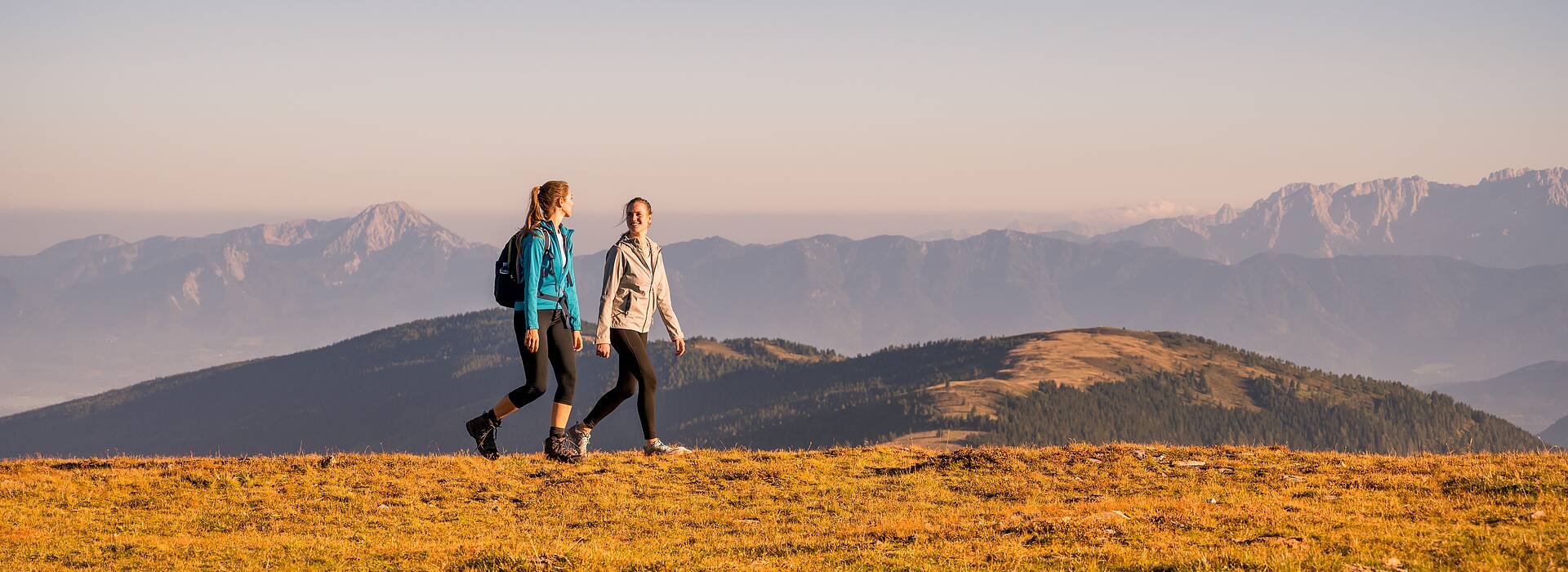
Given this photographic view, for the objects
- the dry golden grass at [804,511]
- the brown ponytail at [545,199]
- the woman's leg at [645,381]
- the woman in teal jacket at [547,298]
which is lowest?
the dry golden grass at [804,511]

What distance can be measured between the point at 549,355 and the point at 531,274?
4.43 feet

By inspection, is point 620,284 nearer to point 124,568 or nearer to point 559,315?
point 559,315

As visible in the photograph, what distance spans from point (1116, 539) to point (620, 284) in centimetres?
905

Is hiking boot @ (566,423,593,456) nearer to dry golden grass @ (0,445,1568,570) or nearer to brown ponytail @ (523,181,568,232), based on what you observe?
dry golden grass @ (0,445,1568,570)

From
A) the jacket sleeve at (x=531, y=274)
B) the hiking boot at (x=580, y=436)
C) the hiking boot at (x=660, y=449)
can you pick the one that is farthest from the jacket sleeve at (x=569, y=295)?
the hiking boot at (x=660, y=449)

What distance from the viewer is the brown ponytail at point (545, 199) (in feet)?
59.7

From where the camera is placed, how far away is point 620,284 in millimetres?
18953

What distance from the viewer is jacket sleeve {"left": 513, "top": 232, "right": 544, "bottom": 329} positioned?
17953 mm

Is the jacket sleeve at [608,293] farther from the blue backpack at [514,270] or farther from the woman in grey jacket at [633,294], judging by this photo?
the blue backpack at [514,270]

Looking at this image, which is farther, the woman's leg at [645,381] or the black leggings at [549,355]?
the woman's leg at [645,381]

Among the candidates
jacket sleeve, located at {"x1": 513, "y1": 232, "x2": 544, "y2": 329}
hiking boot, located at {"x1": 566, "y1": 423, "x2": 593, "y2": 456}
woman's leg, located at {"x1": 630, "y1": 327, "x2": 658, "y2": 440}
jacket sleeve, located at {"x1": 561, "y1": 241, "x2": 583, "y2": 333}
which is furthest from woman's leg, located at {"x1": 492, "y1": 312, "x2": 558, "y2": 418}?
hiking boot, located at {"x1": 566, "y1": 423, "x2": 593, "y2": 456}

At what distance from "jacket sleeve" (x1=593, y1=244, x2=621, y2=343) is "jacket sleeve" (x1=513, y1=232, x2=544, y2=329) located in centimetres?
100

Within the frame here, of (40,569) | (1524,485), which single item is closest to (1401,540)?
(1524,485)

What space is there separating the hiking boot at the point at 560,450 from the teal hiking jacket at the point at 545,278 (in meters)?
2.48
